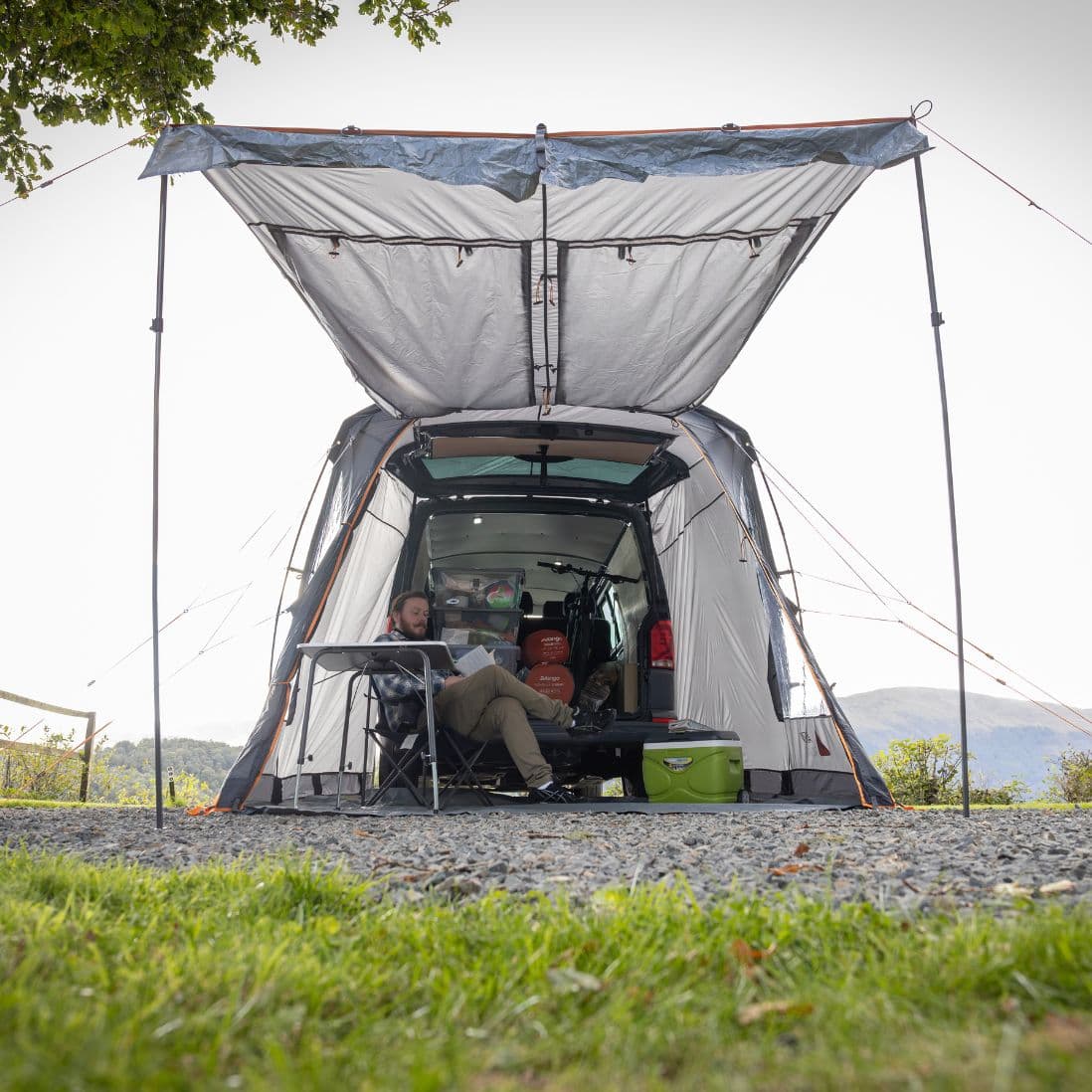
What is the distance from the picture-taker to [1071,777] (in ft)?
28.0

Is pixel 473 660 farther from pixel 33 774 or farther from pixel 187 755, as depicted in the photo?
pixel 187 755

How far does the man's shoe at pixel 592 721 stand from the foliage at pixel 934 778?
3717mm

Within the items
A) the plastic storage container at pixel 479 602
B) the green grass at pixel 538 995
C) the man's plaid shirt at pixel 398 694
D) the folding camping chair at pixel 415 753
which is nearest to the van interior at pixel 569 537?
the plastic storage container at pixel 479 602

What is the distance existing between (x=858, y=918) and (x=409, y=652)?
288 centimetres

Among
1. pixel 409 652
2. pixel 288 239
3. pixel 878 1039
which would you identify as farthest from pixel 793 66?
pixel 878 1039

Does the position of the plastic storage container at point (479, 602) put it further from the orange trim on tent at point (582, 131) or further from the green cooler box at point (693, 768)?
the orange trim on tent at point (582, 131)

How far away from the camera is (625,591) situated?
19.6 feet

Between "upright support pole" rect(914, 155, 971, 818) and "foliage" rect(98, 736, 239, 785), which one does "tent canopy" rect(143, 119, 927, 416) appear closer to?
"upright support pole" rect(914, 155, 971, 818)

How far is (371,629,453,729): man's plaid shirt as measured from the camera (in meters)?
4.63

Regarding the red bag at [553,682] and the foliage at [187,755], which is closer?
the red bag at [553,682]

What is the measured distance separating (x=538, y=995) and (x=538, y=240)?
368 cm

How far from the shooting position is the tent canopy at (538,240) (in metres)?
3.69

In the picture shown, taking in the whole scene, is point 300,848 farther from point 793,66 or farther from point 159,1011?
point 793,66

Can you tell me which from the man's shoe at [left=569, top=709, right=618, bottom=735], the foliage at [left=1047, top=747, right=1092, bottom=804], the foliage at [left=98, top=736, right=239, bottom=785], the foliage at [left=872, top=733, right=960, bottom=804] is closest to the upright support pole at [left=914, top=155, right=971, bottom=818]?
the man's shoe at [left=569, top=709, right=618, bottom=735]
